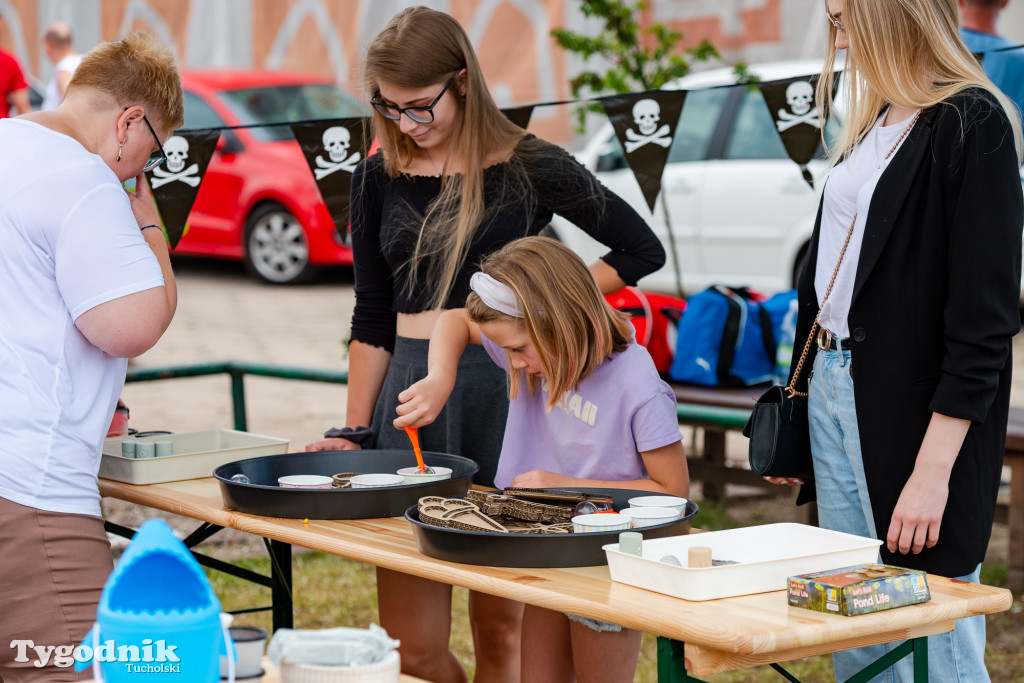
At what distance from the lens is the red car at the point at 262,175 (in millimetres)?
9727

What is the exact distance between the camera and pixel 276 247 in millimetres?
10641

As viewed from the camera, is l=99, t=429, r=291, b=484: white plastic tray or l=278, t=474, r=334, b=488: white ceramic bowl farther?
l=99, t=429, r=291, b=484: white plastic tray

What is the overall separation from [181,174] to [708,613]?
2733mm

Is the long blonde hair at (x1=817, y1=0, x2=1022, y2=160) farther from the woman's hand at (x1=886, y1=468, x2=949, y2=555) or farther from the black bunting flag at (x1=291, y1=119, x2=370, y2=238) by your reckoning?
the black bunting flag at (x1=291, y1=119, x2=370, y2=238)

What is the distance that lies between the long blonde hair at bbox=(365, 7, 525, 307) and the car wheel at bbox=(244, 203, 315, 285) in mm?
7474

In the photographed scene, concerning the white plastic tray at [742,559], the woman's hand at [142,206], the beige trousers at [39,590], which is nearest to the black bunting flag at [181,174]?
the woman's hand at [142,206]

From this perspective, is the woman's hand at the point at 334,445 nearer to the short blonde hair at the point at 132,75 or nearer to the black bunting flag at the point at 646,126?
the short blonde hair at the point at 132,75

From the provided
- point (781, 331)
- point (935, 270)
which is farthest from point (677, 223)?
point (935, 270)

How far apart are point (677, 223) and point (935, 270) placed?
6.27 m

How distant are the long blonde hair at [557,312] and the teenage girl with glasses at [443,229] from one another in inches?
10.9

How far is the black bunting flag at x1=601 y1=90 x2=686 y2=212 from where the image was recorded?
3754 mm

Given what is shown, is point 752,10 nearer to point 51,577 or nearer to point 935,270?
point 935,270

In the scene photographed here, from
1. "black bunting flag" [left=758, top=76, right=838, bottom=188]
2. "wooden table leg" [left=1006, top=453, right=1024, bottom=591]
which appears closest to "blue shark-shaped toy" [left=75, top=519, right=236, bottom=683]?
"black bunting flag" [left=758, top=76, right=838, bottom=188]

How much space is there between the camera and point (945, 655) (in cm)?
215
